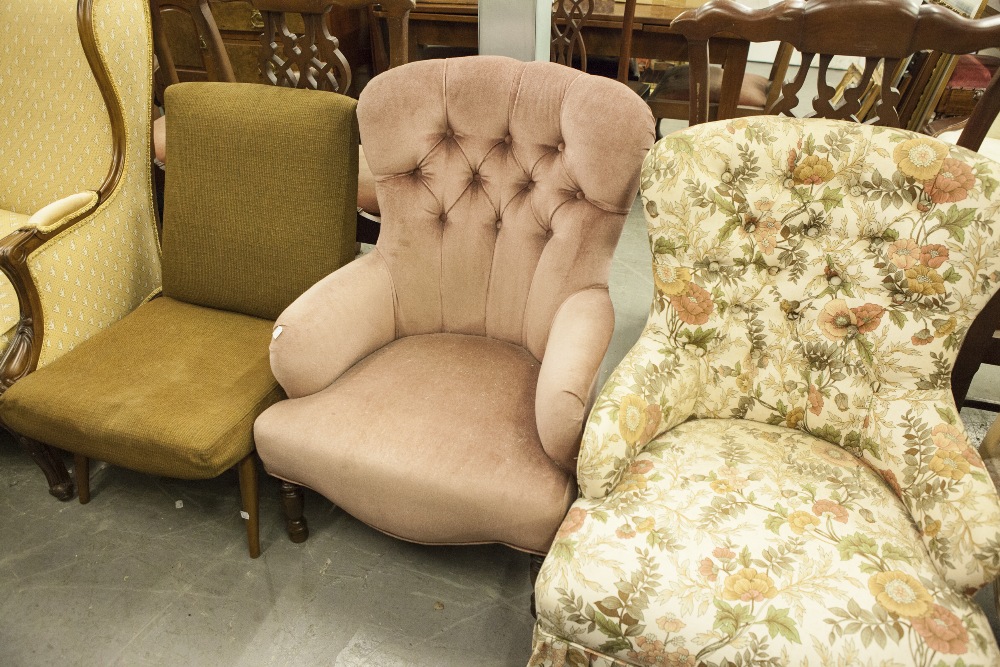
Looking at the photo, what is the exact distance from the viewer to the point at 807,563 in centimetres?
97

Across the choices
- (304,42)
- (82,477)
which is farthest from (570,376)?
(82,477)

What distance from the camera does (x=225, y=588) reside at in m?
1.43

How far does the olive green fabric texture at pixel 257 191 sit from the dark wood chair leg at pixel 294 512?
1.53ft

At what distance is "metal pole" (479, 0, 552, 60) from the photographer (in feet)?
5.27

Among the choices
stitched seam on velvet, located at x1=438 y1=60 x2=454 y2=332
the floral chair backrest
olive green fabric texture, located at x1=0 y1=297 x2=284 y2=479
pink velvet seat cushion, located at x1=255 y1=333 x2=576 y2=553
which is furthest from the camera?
stitched seam on velvet, located at x1=438 y1=60 x2=454 y2=332

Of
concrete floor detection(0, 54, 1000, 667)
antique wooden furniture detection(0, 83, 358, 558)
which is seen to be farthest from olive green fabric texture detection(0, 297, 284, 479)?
concrete floor detection(0, 54, 1000, 667)

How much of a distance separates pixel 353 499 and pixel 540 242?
2.26 feet

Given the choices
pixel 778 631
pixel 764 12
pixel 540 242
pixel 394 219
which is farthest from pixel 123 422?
pixel 764 12

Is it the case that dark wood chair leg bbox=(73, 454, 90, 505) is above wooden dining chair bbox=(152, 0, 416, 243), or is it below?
below

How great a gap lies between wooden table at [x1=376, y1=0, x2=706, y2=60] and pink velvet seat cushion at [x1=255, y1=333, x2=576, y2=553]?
1747 millimetres

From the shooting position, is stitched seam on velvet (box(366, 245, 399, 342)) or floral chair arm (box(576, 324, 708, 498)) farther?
stitched seam on velvet (box(366, 245, 399, 342))

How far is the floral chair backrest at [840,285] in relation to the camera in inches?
40.7

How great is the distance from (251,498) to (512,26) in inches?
52.0

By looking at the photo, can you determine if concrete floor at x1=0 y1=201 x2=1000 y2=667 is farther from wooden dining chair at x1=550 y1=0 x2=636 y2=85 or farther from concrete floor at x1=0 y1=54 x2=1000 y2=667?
wooden dining chair at x1=550 y1=0 x2=636 y2=85
